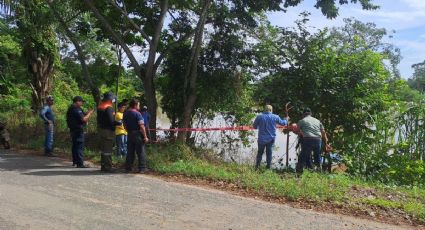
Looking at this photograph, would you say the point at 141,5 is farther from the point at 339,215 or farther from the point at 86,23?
the point at 339,215

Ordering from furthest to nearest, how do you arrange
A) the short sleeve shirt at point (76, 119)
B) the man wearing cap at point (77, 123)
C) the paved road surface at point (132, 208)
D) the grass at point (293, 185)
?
1. the short sleeve shirt at point (76, 119)
2. the man wearing cap at point (77, 123)
3. the grass at point (293, 185)
4. the paved road surface at point (132, 208)

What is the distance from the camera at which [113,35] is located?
13.8m

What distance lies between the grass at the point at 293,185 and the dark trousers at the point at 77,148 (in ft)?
2.96

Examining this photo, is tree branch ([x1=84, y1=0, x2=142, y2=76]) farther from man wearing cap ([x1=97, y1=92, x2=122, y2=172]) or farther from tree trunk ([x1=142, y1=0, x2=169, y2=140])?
man wearing cap ([x1=97, y1=92, x2=122, y2=172])

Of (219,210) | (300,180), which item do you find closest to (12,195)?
(219,210)

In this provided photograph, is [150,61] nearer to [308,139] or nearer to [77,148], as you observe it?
[77,148]

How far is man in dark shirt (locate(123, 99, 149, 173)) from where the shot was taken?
10375 mm

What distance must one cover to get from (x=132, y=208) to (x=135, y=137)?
332 centimetres

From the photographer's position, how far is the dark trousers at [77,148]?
11.1 m

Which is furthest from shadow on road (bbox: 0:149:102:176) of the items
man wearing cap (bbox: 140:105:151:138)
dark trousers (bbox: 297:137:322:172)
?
dark trousers (bbox: 297:137:322:172)

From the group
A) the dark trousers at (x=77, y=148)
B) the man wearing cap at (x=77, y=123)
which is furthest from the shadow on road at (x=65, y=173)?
the man wearing cap at (x=77, y=123)

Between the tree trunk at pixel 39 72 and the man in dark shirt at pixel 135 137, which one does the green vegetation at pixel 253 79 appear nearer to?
the man in dark shirt at pixel 135 137

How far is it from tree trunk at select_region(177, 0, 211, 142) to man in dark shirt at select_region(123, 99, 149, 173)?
2687mm

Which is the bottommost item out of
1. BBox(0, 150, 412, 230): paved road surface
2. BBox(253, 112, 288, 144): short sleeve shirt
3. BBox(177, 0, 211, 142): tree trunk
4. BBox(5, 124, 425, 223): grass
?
BBox(0, 150, 412, 230): paved road surface
